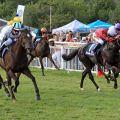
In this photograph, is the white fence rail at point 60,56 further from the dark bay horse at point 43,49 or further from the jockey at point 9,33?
the jockey at point 9,33

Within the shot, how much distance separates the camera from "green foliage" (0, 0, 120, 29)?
83312 millimetres

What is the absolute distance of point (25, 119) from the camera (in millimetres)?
9250

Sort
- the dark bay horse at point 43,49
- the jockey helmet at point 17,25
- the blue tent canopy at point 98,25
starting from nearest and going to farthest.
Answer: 1. the jockey helmet at point 17,25
2. the dark bay horse at point 43,49
3. the blue tent canopy at point 98,25

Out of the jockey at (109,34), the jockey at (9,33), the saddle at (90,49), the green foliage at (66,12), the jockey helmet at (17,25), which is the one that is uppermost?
the jockey helmet at (17,25)

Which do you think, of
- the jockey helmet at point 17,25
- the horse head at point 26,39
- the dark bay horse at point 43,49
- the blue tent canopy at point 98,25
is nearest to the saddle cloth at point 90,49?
the jockey helmet at point 17,25

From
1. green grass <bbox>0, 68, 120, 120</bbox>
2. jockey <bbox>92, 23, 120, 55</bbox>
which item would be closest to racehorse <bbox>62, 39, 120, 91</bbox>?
jockey <bbox>92, 23, 120, 55</bbox>

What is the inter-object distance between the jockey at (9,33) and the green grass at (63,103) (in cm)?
145

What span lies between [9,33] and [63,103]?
258cm

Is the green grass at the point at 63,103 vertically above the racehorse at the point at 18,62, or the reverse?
the racehorse at the point at 18,62

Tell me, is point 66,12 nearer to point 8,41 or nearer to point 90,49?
point 90,49

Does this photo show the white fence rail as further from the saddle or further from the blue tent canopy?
the blue tent canopy

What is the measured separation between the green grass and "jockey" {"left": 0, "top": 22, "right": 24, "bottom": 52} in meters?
1.45

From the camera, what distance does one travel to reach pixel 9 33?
41.3ft

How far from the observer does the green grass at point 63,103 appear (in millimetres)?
9594
